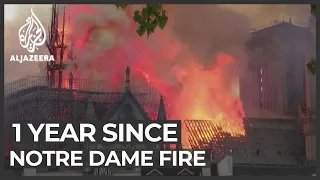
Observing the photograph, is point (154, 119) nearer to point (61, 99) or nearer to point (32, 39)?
point (61, 99)

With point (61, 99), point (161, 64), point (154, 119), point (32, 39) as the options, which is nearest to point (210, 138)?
point (154, 119)

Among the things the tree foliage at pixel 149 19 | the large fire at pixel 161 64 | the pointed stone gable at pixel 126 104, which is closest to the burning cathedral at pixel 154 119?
the pointed stone gable at pixel 126 104

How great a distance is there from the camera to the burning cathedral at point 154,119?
12695mm

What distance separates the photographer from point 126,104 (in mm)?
12781

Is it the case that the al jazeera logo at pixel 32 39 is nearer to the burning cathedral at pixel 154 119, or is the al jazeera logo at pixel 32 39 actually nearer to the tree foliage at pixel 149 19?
the burning cathedral at pixel 154 119

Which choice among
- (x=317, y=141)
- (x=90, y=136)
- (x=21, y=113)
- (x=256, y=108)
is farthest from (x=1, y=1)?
(x=317, y=141)

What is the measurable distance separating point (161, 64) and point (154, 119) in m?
1.00

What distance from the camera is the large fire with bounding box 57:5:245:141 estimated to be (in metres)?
12.9

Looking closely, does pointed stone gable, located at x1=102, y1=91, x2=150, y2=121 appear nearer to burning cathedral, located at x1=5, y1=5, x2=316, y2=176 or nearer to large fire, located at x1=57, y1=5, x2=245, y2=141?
burning cathedral, located at x1=5, y1=5, x2=316, y2=176

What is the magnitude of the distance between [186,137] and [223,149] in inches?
28.8

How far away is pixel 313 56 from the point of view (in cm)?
1301

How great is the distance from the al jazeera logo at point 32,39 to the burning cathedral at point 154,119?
0.49 ft

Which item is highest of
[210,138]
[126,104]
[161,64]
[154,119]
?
[161,64]

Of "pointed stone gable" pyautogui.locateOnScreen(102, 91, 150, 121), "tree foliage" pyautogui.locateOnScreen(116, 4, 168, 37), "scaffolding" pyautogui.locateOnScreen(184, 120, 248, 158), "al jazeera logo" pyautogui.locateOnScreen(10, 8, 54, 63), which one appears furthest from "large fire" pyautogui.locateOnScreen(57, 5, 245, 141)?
"tree foliage" pyautogui.locateOnScreen(116, 4, 168, 37)
